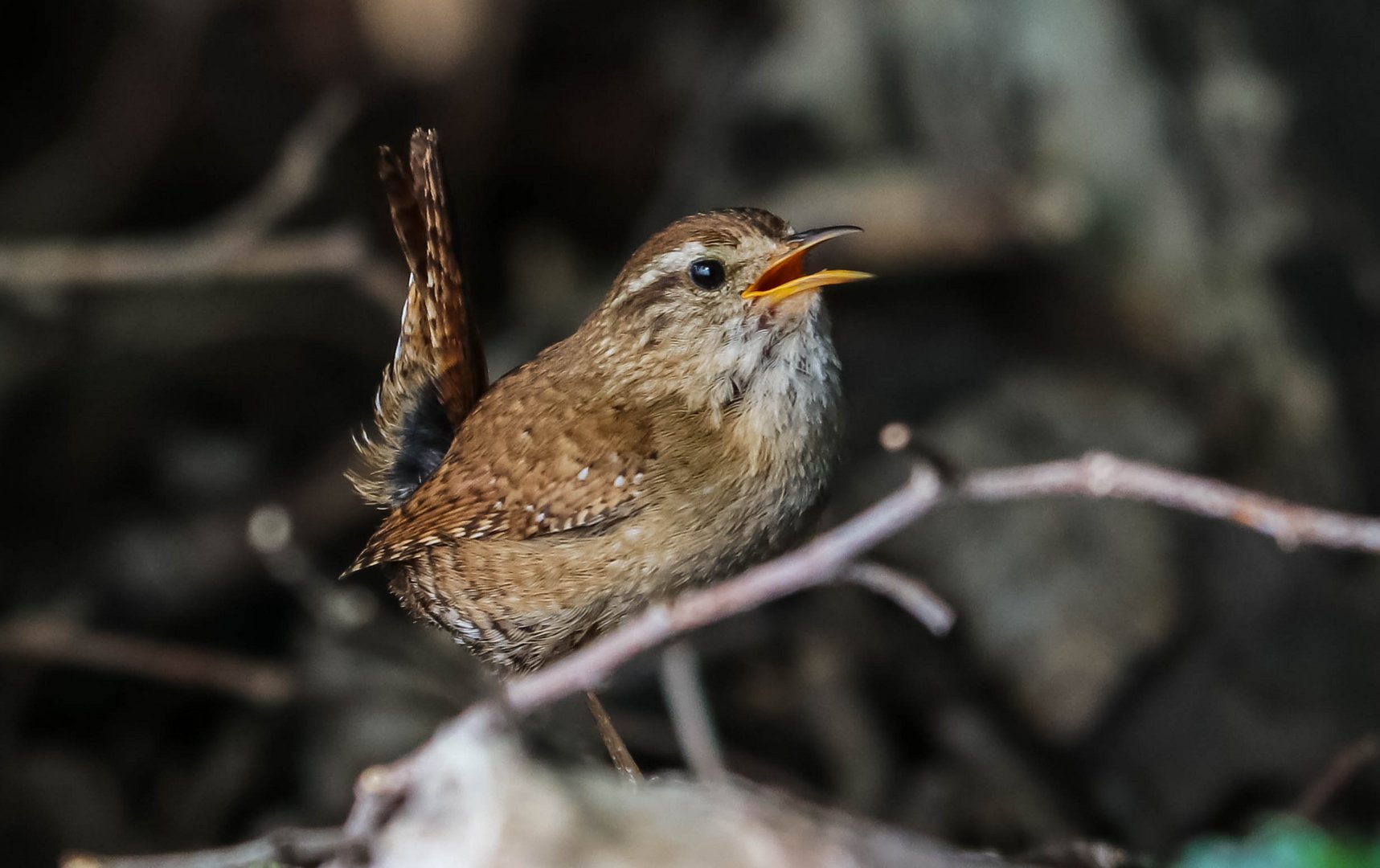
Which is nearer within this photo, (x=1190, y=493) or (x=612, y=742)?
(x=1190, y=493)

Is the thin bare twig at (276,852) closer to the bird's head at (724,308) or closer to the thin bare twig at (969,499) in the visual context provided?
the thin bare twig at (969,499)

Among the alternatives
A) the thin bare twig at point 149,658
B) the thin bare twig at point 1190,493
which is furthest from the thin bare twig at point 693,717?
the thin bare twig at point 149,658

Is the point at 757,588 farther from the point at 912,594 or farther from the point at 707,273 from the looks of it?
the point at 707,273

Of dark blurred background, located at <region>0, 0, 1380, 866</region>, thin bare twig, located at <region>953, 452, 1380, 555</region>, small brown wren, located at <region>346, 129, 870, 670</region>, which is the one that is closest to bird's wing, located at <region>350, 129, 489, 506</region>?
small brown wren, located at <region>346, 129, 870, 670</region>

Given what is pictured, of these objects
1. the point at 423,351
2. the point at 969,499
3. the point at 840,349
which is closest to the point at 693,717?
the point at 969,499

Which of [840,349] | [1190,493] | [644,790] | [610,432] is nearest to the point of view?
[1190,493]

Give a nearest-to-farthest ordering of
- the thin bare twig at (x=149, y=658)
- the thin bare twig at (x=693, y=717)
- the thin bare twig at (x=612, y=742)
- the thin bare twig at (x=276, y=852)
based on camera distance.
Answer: the thin bare twig at (x=693, y=717) < the thin bare twig at (x=276, y=852) < the thin bare twig at (x=612, y=742) < the thin bare twig at (x=149, y=658)
